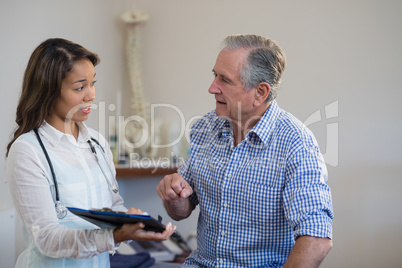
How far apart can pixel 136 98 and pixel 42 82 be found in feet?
5.71

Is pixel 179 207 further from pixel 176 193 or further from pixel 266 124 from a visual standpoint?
pixel 266 124

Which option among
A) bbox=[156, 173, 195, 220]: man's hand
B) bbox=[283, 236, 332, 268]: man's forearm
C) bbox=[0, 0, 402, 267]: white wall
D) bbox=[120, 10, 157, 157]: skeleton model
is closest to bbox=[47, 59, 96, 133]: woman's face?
bbox=[156, 173, 195, 220]: man's hand

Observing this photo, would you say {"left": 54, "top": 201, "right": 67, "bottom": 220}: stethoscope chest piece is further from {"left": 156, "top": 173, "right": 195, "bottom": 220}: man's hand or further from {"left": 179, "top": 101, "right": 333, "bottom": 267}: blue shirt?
{"left": 179, "top": 101, "right": 333, "bottom": 267}: blue shirt

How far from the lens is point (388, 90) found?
2.62m

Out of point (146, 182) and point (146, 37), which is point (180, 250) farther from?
point (146, 37)

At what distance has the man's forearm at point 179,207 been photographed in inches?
67.7

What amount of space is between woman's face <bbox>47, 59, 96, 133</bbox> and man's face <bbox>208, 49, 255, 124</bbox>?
17.8 inches

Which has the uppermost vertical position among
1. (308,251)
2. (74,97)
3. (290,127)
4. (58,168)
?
(74,97)

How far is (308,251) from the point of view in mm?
1324

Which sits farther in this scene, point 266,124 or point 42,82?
point 266,124

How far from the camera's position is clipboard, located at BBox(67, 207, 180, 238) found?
1.20 meters

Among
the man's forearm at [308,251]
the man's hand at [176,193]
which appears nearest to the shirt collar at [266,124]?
the man's hand at [176,193]

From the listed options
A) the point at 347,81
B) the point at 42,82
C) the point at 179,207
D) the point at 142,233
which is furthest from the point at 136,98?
the point at 142,233

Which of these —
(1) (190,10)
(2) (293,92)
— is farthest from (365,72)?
(1) (190,10)
